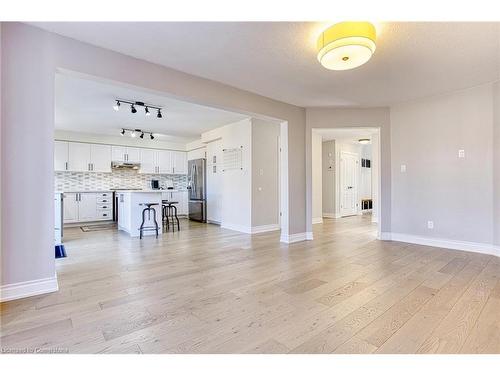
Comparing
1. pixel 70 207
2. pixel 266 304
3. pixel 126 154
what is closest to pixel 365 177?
pixel 126 154

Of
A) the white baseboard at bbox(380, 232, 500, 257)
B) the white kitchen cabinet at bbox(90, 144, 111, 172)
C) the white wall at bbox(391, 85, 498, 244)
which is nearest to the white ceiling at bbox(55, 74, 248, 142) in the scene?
the white kitchen cabinet at bbox(90, 144, 111, 172)

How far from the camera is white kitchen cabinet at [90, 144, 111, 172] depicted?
23.5ft

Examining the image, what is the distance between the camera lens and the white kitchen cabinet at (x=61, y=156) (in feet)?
21.8

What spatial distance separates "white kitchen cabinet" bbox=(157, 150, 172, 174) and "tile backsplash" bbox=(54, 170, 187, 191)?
0.42 meters

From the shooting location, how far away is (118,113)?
5203 millimetres

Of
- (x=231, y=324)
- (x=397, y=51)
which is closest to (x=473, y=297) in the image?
(x=231, y=324)

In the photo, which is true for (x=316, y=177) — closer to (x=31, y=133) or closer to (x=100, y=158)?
(x=100, y=158)

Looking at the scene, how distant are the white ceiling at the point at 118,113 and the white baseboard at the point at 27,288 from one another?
2211 mm

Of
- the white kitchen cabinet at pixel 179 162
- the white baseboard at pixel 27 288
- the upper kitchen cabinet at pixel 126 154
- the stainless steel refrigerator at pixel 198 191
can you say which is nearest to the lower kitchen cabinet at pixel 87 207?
the upper kitchen cabinet at pixel 126 154

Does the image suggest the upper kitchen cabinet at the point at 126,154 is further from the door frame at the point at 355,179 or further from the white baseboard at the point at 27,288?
the door frame at the point at 355,179

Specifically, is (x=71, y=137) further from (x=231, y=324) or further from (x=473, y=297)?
(x=473, y=297)

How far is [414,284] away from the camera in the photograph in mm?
2572
